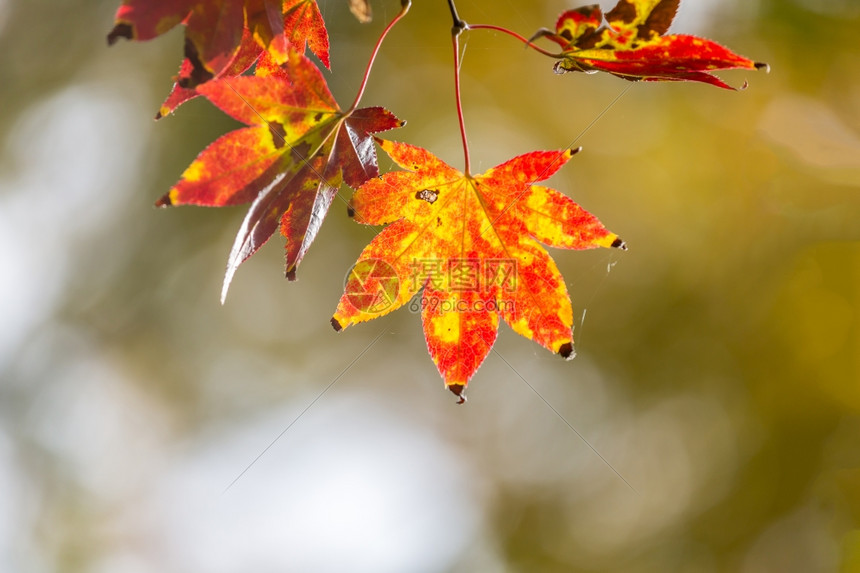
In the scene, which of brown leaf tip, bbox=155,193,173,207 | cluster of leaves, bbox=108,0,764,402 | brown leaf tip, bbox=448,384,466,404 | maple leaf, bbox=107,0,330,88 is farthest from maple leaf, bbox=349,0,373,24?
brown leaf tip, bbox=448,384,466,404

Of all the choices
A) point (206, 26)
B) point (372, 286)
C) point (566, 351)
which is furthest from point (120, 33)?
point (566, 351)

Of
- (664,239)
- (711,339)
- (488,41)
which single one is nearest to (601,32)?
(488,41)

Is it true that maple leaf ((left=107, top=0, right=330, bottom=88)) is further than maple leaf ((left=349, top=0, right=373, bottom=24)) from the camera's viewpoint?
No

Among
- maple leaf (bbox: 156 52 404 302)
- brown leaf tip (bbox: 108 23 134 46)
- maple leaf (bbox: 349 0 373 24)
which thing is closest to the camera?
brown leaf tip (bbox: 108 23 134 46)

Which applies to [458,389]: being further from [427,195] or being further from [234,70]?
[234,70]

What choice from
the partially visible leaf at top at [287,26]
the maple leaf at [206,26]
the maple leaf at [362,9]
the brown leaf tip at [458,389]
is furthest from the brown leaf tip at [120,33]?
the brown leaf tip at [458,389]

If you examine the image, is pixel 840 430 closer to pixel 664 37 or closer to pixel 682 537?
pixel 682 537

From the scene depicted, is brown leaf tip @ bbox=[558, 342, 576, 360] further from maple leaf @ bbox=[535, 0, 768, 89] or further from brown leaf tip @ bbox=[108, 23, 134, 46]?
brown leaf tip @ bbox=[108, 23, 134, 46]
